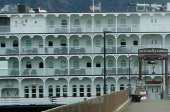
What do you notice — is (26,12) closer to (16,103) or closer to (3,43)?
(3,43)

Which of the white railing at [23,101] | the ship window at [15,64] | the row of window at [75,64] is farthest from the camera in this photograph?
the ship window at [15,64]

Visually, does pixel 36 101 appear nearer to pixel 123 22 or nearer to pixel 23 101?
pixel 23 101

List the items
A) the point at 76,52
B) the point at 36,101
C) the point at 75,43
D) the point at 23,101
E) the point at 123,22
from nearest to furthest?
the point at 36,101 < the point at 23,101 < the point at 76,52 < the point at 75,43 < the point at 123,22

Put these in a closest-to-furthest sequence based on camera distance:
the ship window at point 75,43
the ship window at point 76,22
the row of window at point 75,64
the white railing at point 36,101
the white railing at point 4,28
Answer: the white railing at point 36,101, the row of window at point 75,64, the white railing at point 4,28, the ship window at point 75,43, the ship window at point 76,22

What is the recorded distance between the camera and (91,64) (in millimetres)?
76062

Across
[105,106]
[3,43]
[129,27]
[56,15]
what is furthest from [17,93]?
[105,106]

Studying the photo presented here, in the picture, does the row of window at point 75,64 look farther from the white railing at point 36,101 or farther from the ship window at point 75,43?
the white railing at point 36,101

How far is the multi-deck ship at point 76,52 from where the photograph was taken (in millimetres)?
74875

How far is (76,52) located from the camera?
75.7m

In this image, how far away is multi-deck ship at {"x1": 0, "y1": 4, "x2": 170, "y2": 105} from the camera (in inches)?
2948

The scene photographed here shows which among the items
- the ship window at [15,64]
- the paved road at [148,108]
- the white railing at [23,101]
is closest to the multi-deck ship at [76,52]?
the ship window at [15,64]

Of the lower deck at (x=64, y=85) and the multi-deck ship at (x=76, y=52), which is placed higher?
the multi-deck ship at (x=76, y=52)

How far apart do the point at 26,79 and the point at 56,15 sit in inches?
376

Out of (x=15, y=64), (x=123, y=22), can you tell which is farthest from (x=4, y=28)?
(x=123, y=22)
